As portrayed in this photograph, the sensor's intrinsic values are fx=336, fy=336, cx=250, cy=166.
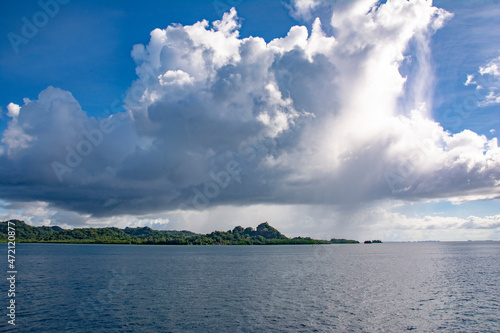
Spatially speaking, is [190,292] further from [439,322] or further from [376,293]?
[439,322]

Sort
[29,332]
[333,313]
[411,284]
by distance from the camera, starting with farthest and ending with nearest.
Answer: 1. [411,284]
2. [333,313]
3. [29,332]

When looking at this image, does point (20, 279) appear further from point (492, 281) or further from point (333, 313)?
point (492, 281)

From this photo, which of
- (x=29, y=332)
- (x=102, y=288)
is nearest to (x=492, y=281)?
(x=102, y=288)

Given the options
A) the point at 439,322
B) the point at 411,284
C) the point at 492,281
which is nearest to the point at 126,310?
the point at 439,322

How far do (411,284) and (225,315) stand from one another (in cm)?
6882

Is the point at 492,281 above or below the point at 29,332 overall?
below

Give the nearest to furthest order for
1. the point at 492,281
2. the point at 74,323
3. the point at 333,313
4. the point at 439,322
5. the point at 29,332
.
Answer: the point at 29,332 < the point at 74,323 < the point at 439,322 < the point at 333,313 < the point at 492,281

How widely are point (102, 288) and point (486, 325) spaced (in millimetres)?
86226

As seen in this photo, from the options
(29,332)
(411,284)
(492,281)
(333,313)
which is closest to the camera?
(29,332)

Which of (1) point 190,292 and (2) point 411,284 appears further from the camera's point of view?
(2) point 411,284

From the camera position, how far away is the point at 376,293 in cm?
8638

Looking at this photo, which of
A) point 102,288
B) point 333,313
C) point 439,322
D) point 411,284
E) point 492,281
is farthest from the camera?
point 492,281

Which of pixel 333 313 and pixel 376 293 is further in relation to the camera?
pixel 376 293

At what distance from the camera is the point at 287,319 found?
5900cm
